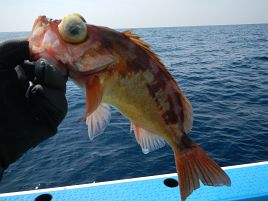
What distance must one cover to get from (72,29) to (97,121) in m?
0.85

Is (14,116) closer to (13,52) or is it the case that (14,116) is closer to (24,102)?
(24,102)

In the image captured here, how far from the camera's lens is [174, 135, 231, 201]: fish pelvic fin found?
8.54 ft

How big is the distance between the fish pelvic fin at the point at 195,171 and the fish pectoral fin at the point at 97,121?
74 cm

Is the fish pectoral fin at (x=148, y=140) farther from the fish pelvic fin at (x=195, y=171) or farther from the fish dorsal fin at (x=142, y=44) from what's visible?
the fish dorsal fin at (x=142, y=44)

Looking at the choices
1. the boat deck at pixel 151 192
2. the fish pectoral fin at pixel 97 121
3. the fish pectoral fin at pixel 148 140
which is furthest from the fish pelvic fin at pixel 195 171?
the boat deck at pixel 151 192

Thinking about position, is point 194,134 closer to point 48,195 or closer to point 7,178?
point 7,178

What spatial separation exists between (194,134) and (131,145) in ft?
7.43

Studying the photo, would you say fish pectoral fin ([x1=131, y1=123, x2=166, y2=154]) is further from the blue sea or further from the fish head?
the blue sea

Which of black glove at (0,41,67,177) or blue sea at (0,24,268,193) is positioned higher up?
black glove at (0,41,67,177)

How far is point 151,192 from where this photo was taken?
4344 mm

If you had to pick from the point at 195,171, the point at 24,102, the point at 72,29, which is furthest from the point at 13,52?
the point at 195,171

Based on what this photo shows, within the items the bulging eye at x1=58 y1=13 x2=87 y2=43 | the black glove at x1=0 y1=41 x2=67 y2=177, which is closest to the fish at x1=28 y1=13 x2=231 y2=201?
the bulging eye at x1=58 y1=13 x2=87 y2=43

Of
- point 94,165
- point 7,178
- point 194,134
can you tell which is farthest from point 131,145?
point 7,178

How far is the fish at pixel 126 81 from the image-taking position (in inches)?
90.7
